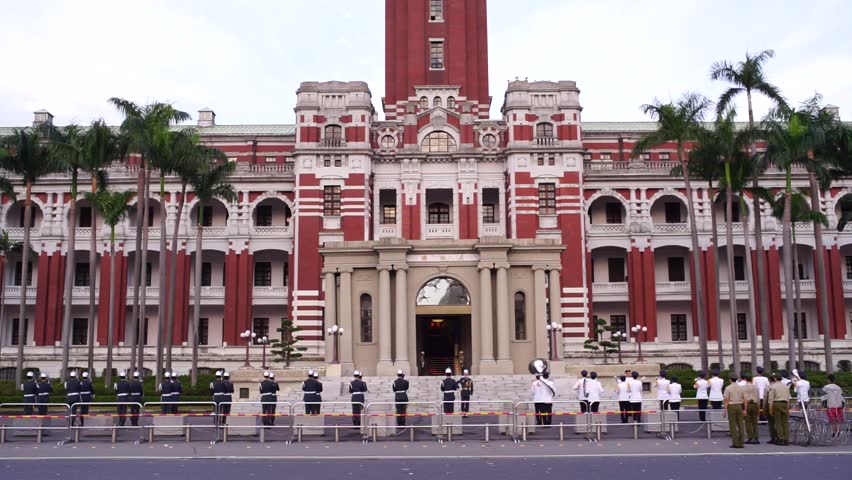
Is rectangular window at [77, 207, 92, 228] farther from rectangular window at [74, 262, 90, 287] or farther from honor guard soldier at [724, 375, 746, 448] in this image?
honor guard soldier at [724, 375, 746, 448]

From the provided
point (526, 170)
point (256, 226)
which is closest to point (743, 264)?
point (526, 170)

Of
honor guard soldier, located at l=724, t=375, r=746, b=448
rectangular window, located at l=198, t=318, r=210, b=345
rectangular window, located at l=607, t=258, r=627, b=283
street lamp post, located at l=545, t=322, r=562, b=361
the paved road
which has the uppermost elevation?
rectangular window, located at l=607, t=258, r=627, b=283

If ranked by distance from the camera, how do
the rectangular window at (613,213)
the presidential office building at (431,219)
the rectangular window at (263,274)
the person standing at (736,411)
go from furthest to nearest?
the rectangular window at (613,213), the rectangular window at (263,274), the presidential office building at (431,219), the person standing at (736,411)

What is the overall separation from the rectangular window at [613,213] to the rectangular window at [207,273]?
29166 millimetres

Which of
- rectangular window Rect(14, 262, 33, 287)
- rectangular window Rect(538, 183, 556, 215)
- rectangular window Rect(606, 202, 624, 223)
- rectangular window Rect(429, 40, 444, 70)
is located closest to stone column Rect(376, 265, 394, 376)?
rectangular window Rect(538, 183, 556, 215)

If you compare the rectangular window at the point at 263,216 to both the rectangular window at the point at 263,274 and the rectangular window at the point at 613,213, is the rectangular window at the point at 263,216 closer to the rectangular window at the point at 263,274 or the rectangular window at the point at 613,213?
the rectangular window at the point at 263,274

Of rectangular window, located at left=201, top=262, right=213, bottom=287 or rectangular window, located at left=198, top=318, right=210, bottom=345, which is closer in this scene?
rectangular window, located at left=198, top=318, right=210, bottom=345

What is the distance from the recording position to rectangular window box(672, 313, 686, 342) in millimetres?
61081

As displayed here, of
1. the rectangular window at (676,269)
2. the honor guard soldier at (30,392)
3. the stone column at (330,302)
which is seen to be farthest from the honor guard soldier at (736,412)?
the rectangular window at (676,269)

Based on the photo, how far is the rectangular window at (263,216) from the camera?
207ft

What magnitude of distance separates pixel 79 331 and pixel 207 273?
385 inches

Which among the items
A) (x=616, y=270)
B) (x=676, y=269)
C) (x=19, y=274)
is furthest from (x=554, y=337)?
(x=19, y=274)

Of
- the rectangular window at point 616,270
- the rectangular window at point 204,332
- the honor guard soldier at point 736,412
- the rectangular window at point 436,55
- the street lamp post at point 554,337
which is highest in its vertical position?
the rectangular window at point 436,55

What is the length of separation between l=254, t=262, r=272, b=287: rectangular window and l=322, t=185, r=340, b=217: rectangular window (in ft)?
23.9
